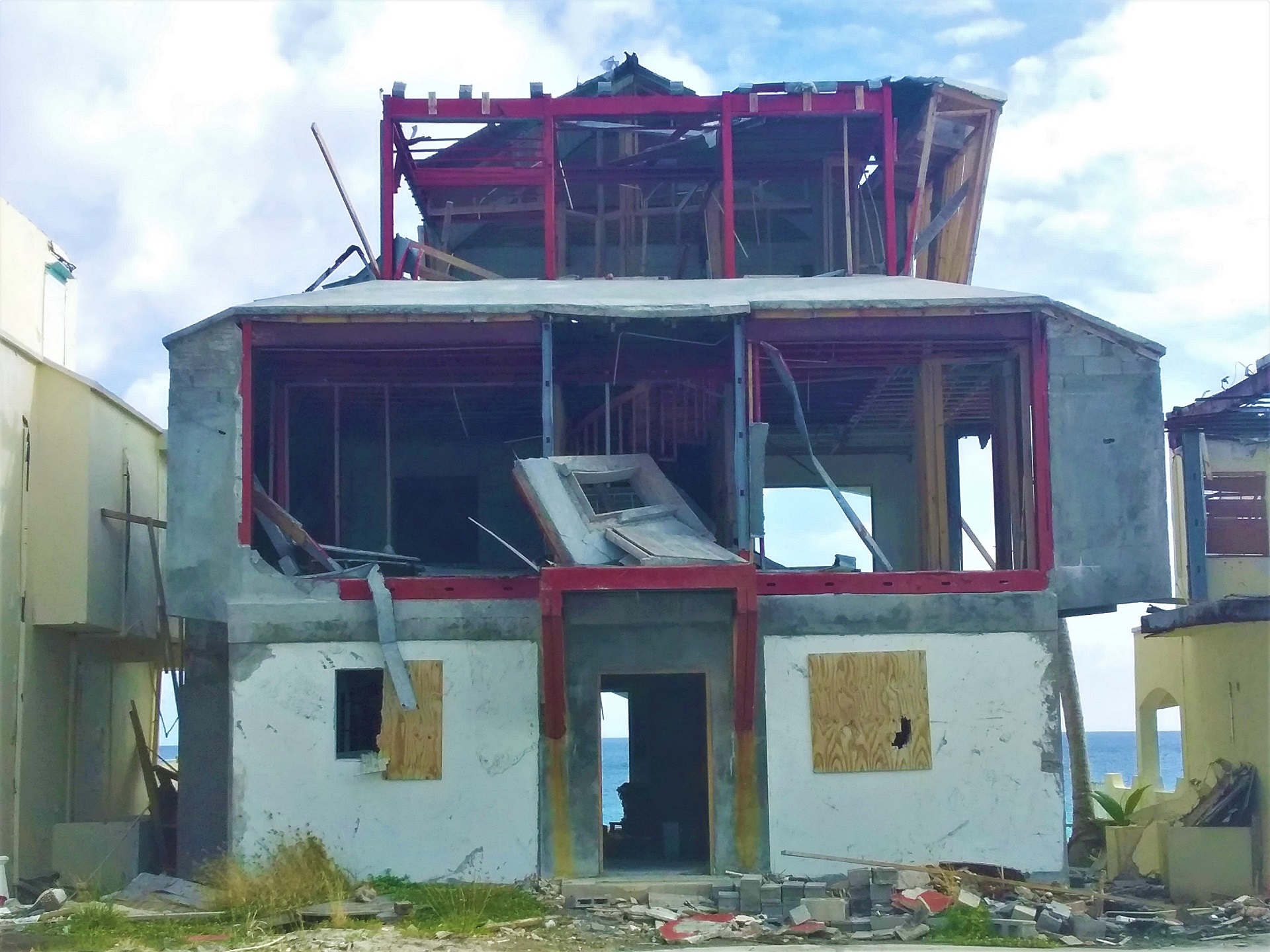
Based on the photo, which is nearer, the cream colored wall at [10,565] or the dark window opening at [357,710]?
the dark window opening at [357,710]

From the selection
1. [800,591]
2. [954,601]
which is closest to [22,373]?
[800,591]

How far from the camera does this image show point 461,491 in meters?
23.5

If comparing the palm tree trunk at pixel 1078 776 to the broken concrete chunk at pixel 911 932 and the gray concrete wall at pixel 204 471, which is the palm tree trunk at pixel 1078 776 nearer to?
the broken concrete chunk at pixel 911 932

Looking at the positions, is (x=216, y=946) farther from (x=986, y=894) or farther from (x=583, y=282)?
(x=583, y=282)

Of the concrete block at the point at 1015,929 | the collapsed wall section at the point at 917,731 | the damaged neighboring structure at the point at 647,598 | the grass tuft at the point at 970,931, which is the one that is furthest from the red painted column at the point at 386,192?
the concrete block at the point at 1015,929

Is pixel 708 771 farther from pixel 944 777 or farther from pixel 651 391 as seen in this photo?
pixel 651 391

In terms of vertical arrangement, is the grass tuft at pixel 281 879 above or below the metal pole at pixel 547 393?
below

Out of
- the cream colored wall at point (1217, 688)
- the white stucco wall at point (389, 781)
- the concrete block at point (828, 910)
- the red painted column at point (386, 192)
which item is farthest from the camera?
the red painted column at point (386, 192)

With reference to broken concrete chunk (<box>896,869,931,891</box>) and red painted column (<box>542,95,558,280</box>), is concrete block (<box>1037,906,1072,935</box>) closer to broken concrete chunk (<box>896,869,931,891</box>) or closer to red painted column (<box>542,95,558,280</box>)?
broken concrete chunk (<box>896,869,931,891</box>)

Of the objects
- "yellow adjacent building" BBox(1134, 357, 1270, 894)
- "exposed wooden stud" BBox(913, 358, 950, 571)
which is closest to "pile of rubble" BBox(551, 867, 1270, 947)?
"yellow adjacent building" BBox(1134, 357, 1270, 894)

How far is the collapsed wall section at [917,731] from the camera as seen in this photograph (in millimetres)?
16156

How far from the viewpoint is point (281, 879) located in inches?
620

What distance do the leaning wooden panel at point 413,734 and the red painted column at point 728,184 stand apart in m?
7.76

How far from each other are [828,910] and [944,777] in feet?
7.82
